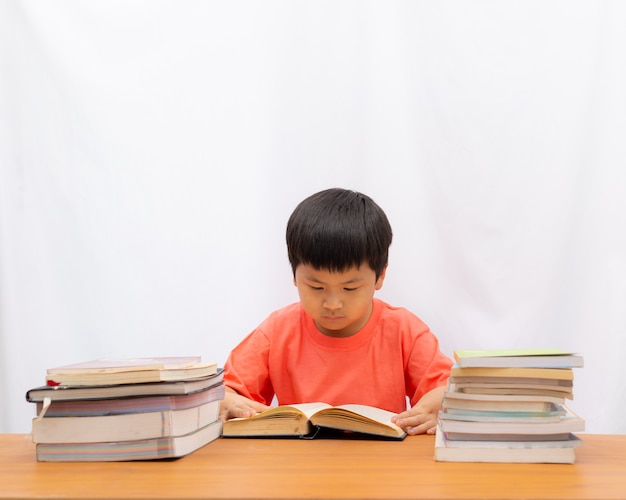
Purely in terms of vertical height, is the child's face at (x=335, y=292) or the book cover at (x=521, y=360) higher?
the child's face at (x=335, y=292)

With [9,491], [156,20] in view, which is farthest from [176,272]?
[9,491]

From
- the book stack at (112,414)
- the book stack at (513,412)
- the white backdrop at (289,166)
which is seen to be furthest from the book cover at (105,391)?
the white backdrop at (289,166)

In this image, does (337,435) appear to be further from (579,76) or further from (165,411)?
(579,76)

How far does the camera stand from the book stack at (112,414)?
4.03 feet

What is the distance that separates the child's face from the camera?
1582mm

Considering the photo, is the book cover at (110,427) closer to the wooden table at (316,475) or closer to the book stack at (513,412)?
the wooden table at (316,475)

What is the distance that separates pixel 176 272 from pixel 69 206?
337 millimetres

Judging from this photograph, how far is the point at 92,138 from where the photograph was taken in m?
2.01

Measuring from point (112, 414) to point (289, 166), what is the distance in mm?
910

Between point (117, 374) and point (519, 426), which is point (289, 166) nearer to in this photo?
point (117, 374)

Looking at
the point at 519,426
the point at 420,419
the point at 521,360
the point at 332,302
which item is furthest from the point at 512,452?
the point at 332,302

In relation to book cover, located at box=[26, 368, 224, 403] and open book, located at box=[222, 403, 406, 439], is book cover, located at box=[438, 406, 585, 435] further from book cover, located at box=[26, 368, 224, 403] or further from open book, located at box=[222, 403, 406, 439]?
book cover, located at box=[26, 368, 224, 403]

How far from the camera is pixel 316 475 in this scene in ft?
3.60

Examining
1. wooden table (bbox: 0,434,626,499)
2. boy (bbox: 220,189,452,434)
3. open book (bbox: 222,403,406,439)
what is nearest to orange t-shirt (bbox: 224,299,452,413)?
boy (bbox: 220,189,452,434)
